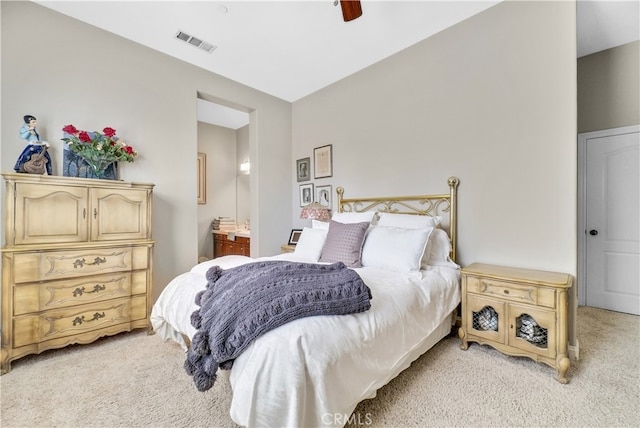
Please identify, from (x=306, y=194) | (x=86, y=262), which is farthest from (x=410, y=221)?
(x=86, y=262)

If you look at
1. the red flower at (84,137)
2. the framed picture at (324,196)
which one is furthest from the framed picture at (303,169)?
the red flower at (84,137)

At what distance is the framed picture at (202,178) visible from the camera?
507 cm

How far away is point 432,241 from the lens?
254 centimetres

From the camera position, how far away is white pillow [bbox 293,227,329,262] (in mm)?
2736

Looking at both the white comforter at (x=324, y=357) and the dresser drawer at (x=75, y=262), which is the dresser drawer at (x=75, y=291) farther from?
the white comforter at (x=324, y=357)

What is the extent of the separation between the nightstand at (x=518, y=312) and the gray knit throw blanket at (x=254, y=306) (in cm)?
123

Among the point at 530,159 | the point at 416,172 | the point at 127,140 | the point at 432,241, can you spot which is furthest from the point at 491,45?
the point at 127,140

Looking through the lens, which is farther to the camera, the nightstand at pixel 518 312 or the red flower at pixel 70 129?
the red flower at pixel 70 129

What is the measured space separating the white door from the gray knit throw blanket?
3312 millimetres

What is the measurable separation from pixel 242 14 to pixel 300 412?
118 inches

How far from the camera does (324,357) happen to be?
1176mm

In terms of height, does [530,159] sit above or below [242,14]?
below

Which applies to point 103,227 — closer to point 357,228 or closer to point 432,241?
point 357,228

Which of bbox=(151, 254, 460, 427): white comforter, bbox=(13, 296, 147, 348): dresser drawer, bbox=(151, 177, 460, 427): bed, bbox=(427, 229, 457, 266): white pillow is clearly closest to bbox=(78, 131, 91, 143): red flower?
bbox=(13, 296, 147, 348): dresser drawer
